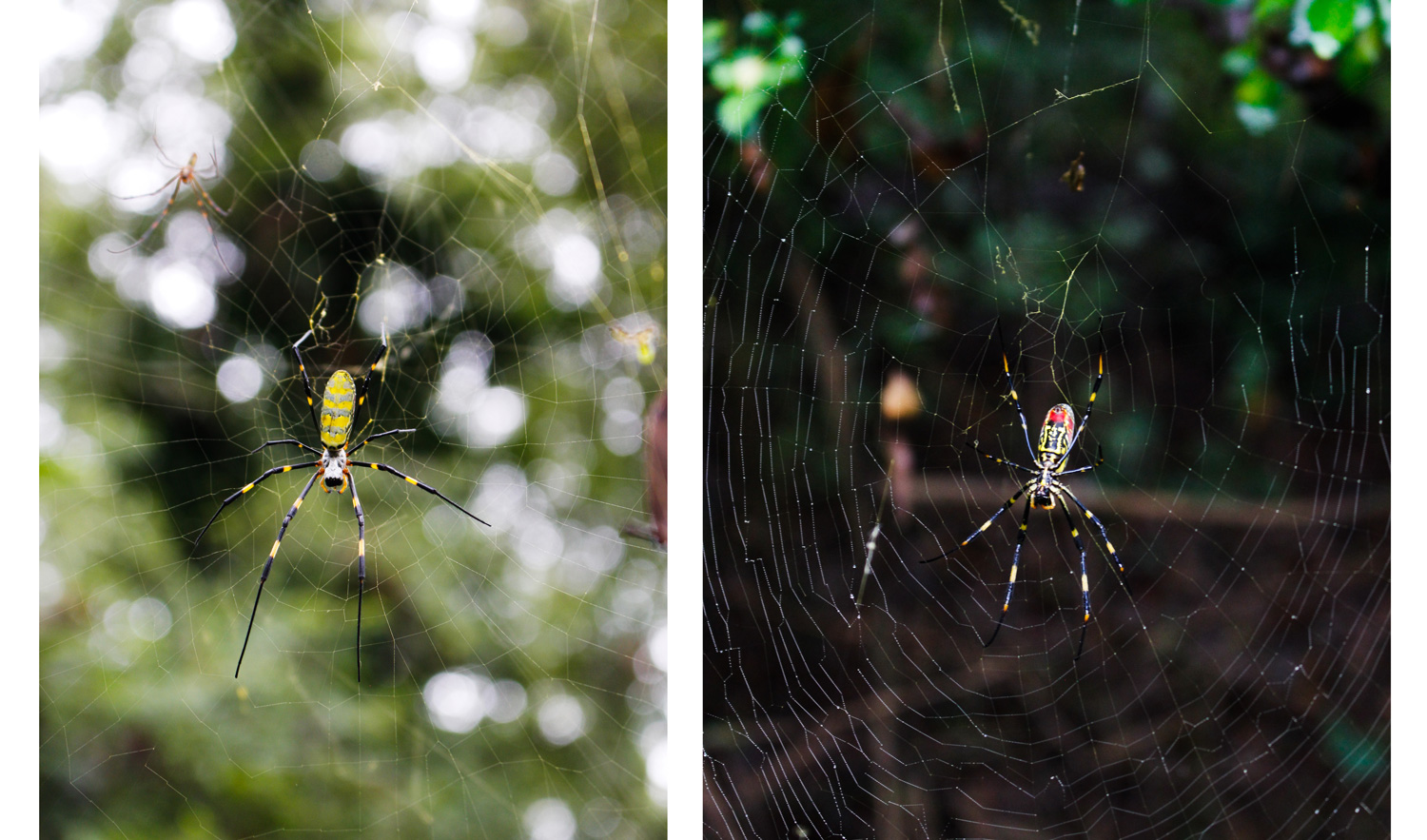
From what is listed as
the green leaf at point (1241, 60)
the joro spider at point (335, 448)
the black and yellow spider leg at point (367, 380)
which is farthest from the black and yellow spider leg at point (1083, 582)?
the black and yellow spider leg at point (367, 380)

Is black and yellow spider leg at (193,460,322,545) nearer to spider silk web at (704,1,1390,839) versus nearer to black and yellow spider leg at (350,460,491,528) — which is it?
black and yellow spider leg at (350,460,491,528)

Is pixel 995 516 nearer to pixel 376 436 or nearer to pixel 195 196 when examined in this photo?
pixel 376 436

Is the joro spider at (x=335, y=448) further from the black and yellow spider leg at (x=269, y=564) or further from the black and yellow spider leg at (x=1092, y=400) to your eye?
the black and yellow spider leg at (x=1092, y=400)

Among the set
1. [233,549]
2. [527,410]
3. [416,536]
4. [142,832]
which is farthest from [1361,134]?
[142,832]

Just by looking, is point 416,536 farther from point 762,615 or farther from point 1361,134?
point 1361,134

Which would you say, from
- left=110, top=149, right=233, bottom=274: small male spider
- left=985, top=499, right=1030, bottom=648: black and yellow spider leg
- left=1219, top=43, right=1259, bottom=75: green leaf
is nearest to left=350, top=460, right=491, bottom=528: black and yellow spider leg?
left=110, top=149, right=233, bottom=274: small male spider
